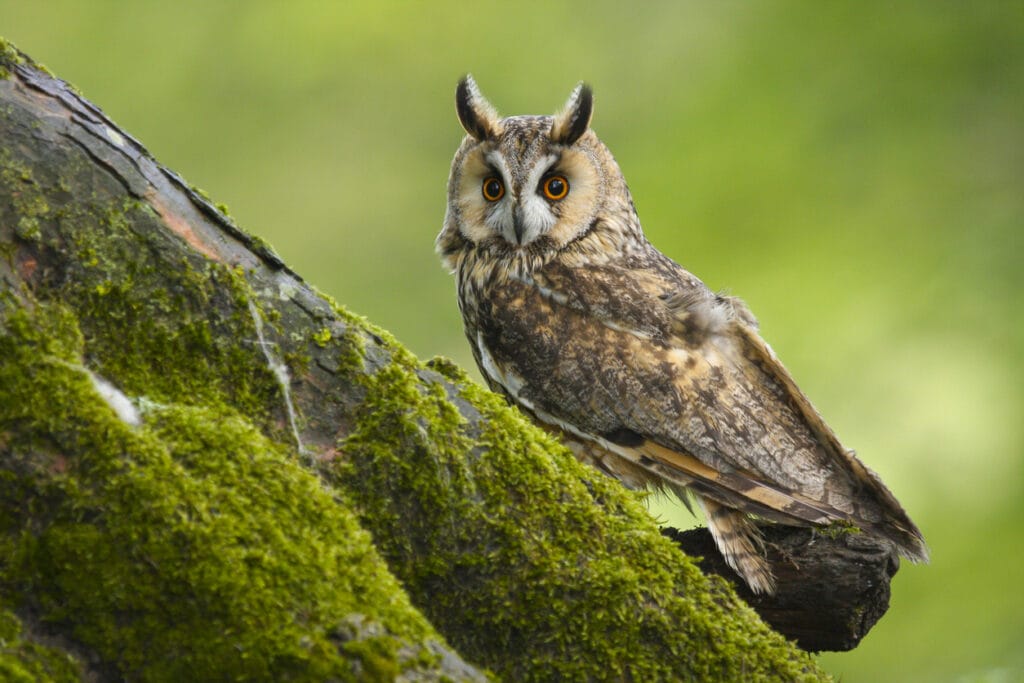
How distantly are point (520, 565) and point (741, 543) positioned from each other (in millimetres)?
802

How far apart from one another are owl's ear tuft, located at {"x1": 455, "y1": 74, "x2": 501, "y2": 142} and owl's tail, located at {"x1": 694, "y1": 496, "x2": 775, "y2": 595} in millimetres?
1501

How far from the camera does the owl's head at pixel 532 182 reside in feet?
11.3

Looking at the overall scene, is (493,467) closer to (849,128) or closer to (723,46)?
(849,128)

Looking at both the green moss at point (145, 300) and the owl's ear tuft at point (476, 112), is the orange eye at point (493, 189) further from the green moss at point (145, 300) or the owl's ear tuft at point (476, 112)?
the green moss at point (145, 300)

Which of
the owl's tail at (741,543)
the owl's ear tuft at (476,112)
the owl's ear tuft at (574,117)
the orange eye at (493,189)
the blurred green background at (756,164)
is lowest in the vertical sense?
the owl's tail at (741,543)

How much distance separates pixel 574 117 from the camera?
3.49 m

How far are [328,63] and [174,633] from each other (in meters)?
9.22

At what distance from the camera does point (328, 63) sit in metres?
10.1

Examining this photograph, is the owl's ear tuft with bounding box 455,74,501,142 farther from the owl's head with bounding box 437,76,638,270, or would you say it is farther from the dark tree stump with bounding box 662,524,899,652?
the dark tree stump with bounding box 662,524,899,652

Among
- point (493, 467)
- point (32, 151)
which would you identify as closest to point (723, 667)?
point (493, 467)

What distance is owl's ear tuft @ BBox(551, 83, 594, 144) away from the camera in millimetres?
3455

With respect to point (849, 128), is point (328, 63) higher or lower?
higher

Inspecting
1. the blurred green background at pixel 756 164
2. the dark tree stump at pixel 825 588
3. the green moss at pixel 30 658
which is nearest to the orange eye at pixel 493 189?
the dark tree stump at pixel 825 588

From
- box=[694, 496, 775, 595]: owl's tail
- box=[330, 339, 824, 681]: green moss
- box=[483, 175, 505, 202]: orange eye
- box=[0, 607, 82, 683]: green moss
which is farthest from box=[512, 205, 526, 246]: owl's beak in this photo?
box=[0, 607, 82, 683]: green moss
